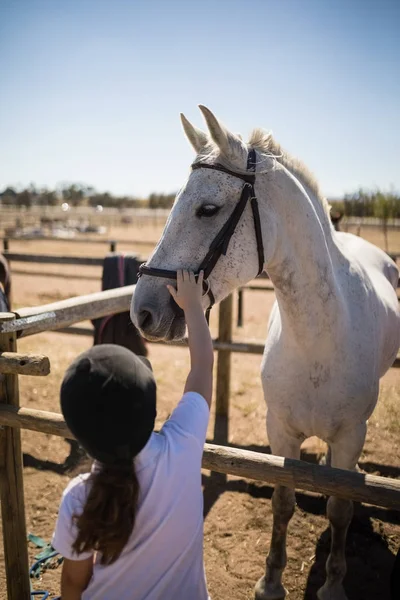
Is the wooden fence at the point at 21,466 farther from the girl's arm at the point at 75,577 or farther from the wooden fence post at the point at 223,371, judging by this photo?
the wooden fence post at the point at 223,371

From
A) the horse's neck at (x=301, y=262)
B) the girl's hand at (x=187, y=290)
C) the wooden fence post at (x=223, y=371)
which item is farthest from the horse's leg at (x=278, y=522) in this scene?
the wooden fence post at (x=223, y=371)

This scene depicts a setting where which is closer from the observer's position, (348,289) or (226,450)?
(226,450)

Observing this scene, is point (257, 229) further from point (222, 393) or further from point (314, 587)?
point (222, 393)

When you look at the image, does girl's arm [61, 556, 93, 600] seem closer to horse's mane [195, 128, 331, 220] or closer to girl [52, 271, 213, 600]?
girl [52, 271, 213, 600]

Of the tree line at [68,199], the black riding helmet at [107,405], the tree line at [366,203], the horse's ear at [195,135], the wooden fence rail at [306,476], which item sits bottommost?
the wooden fence rail at [306,476]

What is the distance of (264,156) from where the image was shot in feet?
6.72

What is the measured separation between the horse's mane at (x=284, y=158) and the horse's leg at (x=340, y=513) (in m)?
1.31

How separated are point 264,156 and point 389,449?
3502 mm

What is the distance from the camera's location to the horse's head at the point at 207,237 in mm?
1875

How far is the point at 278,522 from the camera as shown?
8.75 feet

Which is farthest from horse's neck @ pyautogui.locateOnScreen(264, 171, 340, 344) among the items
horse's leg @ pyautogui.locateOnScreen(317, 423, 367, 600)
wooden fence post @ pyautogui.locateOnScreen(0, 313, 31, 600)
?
wooden fence post @ pyautogui.locateOnScreen(0, 313, 31, 600)

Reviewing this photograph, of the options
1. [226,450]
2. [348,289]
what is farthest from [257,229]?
[226,450]

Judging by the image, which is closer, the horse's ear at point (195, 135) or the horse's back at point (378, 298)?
the horse's ear at point (195, 135)

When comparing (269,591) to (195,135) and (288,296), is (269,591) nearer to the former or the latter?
(288,296)
